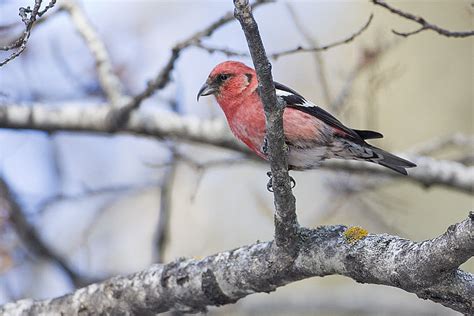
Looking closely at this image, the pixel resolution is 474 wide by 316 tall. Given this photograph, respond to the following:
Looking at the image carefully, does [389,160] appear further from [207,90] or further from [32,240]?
[32,240]

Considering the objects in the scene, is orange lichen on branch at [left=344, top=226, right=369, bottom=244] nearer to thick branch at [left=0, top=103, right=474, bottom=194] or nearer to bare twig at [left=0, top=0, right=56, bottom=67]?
bare twig at [left=0, top=0, right=56, bottom=67]

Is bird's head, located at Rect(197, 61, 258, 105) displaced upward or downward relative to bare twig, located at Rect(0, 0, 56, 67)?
upward

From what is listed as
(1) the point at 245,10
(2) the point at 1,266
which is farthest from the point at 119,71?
(1) the point at 245,10

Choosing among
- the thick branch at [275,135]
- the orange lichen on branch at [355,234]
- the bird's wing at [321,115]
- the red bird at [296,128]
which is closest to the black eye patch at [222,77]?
the red bird at [296,128]

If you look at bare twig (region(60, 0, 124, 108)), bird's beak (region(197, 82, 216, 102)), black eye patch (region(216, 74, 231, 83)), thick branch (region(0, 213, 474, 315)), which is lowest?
thick branch (region(0, 213, 474, 315))

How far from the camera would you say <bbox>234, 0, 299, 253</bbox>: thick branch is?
2844 mm

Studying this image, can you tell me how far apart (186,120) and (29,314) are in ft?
6.80

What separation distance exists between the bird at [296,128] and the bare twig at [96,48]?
1.36m

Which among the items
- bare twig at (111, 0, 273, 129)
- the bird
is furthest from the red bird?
bare twig at (111, 0, 273, 129)

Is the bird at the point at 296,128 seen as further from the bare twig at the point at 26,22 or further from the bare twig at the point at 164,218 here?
the bare twig at the point at 26,22

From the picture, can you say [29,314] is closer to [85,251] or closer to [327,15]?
[85,251]

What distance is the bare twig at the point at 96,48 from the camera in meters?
5.89

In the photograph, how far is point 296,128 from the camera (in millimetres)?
4391

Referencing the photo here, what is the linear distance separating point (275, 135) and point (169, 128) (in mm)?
2614
